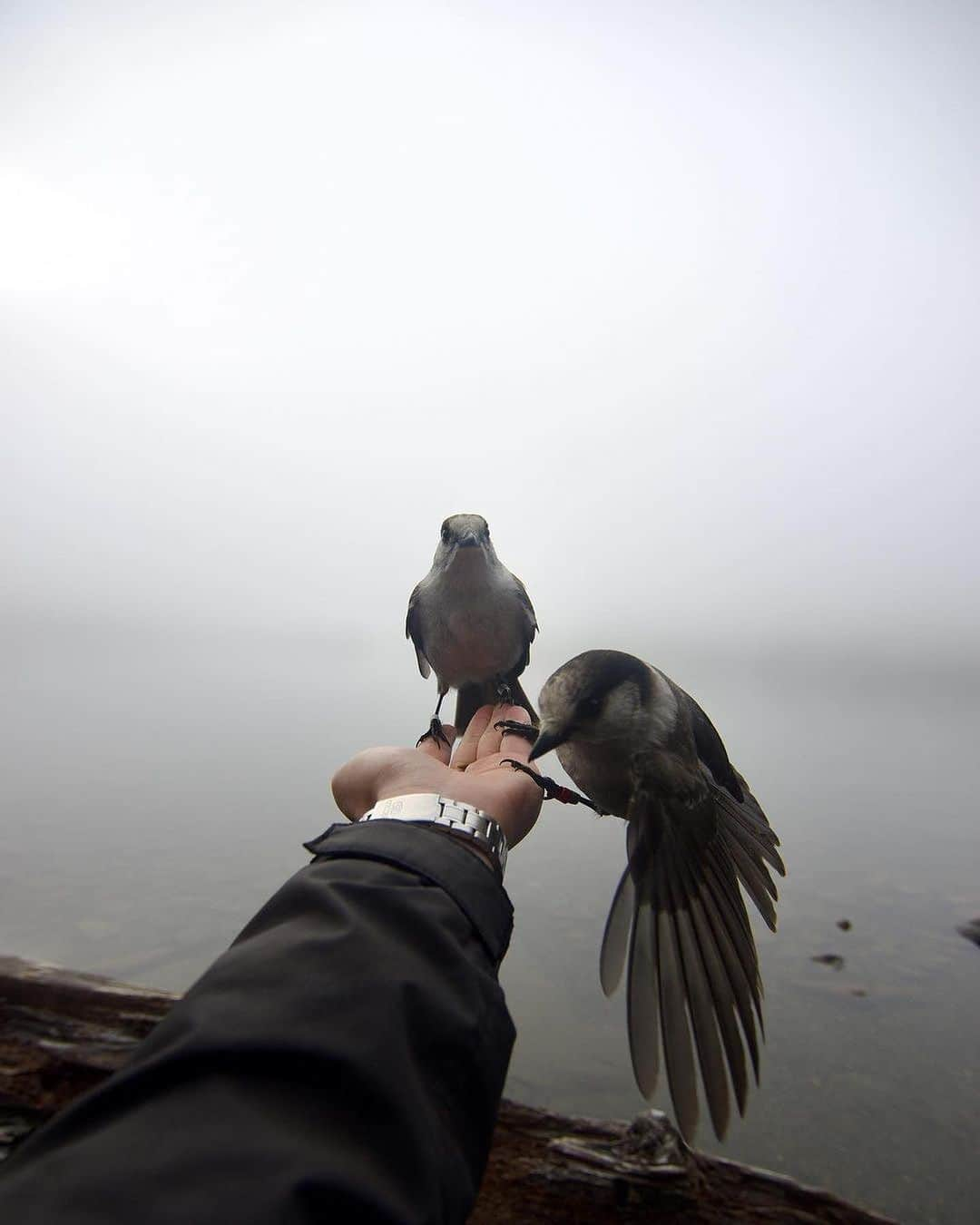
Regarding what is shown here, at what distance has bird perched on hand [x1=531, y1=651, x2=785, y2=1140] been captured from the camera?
53.4 inches

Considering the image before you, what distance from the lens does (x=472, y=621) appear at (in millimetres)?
2498

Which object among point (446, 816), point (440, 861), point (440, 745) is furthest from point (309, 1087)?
point (440, 745)

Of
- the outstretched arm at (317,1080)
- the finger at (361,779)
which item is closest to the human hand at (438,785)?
the finger at (361,779)

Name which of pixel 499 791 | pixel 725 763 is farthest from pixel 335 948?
pixel 725 763

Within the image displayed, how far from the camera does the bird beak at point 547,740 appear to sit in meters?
1.56

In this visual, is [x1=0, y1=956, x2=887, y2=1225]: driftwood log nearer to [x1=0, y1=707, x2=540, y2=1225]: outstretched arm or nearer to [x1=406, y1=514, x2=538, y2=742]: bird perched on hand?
[x1=0, y1=707, x2=540, y2=1225]: outstretched arm

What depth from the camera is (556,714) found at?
5.35ft

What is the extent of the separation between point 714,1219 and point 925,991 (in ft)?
18.7

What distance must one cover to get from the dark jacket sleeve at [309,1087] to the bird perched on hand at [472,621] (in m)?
1.67

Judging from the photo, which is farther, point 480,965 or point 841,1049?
point 841,1049

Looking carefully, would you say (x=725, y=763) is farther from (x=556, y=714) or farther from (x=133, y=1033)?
(x=133, y=1033)

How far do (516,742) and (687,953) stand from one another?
0.80 metres

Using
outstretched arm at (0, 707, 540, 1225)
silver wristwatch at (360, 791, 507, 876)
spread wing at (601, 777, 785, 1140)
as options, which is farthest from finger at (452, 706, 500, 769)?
outstretched arm at (0, 707, 540, 1225)

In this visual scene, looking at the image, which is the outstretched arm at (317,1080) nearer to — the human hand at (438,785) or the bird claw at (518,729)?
the human hand at (438,785)
